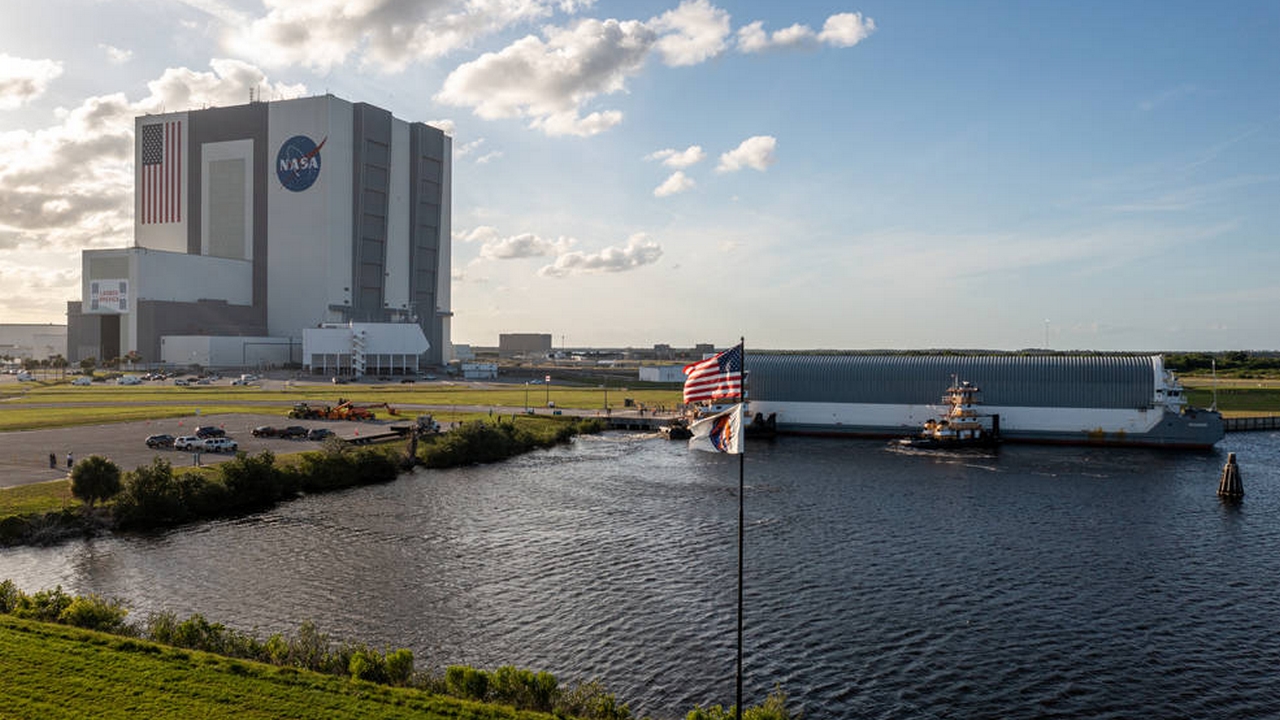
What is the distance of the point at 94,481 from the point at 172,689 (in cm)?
2933

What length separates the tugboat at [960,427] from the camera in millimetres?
84938

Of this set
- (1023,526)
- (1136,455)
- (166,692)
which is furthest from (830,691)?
(1136,455)

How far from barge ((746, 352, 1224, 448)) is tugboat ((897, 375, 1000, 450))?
5.19 ft

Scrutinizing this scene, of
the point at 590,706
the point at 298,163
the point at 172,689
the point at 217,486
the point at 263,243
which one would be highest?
the point at 298,163

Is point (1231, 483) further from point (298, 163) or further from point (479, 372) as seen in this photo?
point (298, 163)

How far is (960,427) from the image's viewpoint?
3374 inches

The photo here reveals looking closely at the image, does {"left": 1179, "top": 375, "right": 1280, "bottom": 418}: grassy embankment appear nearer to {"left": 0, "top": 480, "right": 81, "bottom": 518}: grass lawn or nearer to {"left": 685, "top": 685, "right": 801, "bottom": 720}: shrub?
{"left": 685, "top": 685, "right": 801, "bottom": 720}: shrub

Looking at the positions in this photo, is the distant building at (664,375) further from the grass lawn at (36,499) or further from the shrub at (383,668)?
the shrub at (383,668)

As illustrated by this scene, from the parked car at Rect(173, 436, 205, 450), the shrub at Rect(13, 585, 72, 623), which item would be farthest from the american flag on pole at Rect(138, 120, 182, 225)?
the shrub at Rect(13, 585, 72, 623)

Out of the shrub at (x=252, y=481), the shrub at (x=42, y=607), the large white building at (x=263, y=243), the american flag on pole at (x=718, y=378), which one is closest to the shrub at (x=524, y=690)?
the american flag on pole at (x=718, y=378)

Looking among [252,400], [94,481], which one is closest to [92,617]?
[94,481]

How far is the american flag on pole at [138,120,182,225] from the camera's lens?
195125 millimetres

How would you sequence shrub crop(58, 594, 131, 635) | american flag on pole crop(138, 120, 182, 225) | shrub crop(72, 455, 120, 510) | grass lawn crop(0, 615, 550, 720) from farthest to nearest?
1. american flag on pole crop(138, 120, 182, 225)
2. shrub crop(72, 455, 120, 510)
3. shrub crop(58, 594, 131, 635)
4. grass lawn crop(0, 615, 550, 720)

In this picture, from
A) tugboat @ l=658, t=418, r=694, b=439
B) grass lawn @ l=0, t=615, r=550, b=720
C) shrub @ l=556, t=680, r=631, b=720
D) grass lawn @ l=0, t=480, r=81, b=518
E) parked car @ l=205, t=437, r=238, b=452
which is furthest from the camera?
tugboat @ l=658, t=418, r=694, b=439
